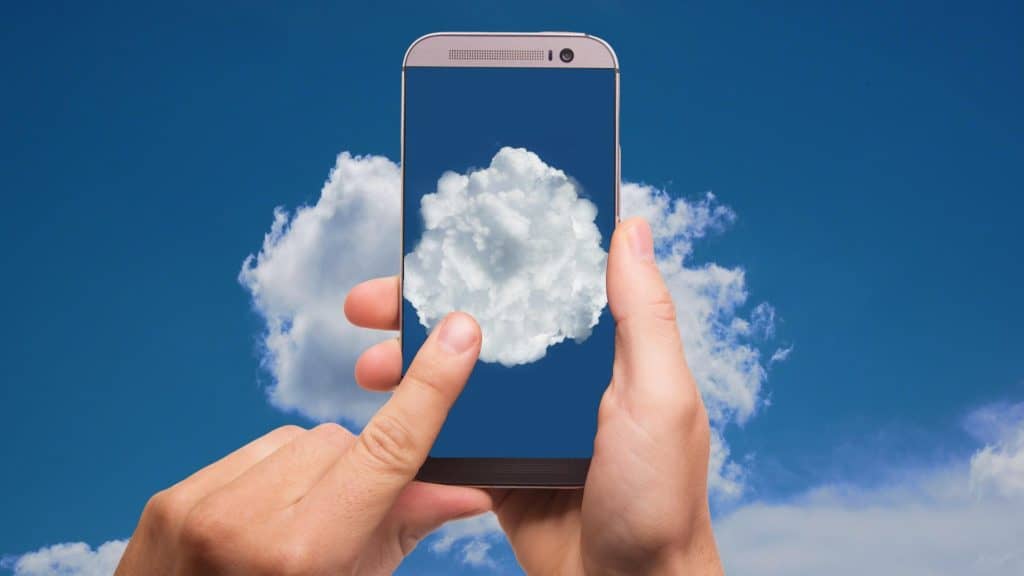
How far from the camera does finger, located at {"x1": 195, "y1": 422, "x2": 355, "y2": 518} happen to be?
289 cm

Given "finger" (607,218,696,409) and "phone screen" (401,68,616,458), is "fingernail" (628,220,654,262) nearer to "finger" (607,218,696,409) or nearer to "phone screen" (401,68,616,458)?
"finger" (607,218,696,409)

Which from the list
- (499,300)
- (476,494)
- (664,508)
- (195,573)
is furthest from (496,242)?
(195,573)

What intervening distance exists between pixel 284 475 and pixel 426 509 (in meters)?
0.93

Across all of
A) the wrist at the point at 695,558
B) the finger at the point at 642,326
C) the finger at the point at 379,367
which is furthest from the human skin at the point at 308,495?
the finger at the point at 379,367

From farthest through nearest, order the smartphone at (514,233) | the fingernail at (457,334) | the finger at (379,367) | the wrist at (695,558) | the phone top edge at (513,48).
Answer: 1. the finger at (379,367)
2. the phone top edge at (513,48)
3. the smartphone at (514,233)
4. the wrist at (695,558)
5. the fingernail at (457,334)

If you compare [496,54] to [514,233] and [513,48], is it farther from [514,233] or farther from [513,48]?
[514,233]

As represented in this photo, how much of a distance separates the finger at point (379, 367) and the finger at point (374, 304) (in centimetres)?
15

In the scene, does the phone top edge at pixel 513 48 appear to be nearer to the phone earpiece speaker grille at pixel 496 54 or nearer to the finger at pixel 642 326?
the phone earpiece speaker grille at pixel 496 54

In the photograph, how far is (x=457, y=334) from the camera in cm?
320

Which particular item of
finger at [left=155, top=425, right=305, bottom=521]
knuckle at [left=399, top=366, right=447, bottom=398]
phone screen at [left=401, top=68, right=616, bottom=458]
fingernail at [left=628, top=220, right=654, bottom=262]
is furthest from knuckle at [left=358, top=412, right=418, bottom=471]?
fingernail at [left=628, top=220, right=654, bottom=262]

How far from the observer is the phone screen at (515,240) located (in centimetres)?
393

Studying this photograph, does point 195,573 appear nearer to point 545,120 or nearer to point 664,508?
point 664,508

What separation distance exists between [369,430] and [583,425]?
1265mm

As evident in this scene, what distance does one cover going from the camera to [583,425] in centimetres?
389
